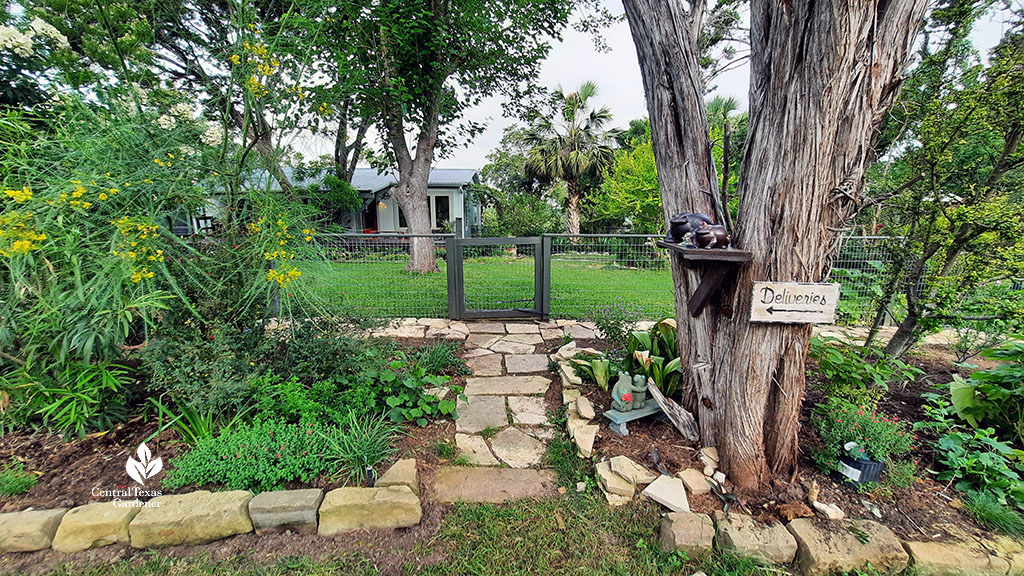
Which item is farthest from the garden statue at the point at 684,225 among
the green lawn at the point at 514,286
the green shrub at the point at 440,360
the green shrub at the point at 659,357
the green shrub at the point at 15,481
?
the green shrub at the point at 15,481

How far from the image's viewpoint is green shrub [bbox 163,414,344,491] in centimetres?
164

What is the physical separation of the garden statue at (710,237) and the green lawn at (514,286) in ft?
8.96

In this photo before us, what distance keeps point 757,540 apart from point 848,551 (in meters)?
0.30

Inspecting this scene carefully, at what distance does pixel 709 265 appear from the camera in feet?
5.18

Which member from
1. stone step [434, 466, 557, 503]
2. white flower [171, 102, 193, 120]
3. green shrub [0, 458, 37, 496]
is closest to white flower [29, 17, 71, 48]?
white flower [171, 102, 193, 120]

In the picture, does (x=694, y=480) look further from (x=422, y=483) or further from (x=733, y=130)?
(x=733, y=130)

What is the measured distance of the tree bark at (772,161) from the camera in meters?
1.33

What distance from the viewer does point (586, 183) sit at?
600 inches

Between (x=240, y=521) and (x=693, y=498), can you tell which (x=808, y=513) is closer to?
(x=693, y=498)

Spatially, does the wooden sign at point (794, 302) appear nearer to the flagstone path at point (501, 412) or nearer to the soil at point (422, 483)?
the soil at point (422, 483)

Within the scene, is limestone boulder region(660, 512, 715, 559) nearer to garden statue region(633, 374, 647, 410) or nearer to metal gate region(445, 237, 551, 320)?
garden statue region(633, 374, 647, 410)

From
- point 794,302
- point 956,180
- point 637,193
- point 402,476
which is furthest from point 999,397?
point 637,193

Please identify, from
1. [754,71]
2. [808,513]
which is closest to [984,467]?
[808,513]

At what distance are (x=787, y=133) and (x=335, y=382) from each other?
255 cm
